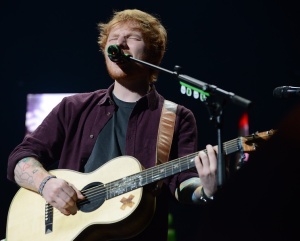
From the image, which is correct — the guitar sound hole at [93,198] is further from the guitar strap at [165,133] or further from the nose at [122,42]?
the nose at [122,42]

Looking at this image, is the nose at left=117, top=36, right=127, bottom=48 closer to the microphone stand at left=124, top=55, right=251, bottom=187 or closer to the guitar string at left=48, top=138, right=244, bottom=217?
the guitar string at left=48, top=138, right=244, bottom=217

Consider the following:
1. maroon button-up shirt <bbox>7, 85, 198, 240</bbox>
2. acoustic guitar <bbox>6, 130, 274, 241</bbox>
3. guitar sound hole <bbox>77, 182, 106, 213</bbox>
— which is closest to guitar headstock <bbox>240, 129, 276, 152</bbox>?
acoustic guitar <bbox>6, 130, 274, 241</bbox>

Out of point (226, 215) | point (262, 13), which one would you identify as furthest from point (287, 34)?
point (226, 215)

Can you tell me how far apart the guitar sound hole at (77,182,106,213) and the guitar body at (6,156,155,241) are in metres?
0.02

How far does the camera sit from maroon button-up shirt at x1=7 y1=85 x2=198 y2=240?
280 cm

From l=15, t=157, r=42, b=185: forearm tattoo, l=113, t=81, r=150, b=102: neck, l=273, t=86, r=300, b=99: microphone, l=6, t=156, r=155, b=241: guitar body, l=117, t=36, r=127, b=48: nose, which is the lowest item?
l=6, t=156, r=155, b=241: guitar body

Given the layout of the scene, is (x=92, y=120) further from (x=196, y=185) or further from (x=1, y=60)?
(x=1, y=60)

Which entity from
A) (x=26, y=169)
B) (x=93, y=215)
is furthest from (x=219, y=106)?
(x=26, y=169)

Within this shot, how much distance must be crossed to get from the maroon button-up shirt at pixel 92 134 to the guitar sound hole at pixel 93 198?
217 mm

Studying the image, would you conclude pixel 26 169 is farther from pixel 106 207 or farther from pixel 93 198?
pixel 106 207

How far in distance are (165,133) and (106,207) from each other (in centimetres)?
55

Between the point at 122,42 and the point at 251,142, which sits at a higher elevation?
the point at 122,42

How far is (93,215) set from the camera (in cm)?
256

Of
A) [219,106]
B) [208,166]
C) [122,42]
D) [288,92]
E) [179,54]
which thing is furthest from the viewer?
[179,54]
